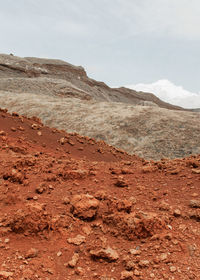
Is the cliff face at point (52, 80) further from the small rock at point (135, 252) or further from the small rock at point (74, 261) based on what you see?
the small rock at point (135, 252)

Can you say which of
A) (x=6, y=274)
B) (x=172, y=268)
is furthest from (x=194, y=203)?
(x=6, y=274)

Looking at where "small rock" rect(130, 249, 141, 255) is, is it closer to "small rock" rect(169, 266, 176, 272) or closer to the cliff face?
"small rock" rect(169, 266, 176, 272)

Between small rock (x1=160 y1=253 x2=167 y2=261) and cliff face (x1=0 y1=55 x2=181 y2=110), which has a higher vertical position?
cliff face (x1=0 y1=55 x2=181 y2=110)

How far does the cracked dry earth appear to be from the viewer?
8.74ft

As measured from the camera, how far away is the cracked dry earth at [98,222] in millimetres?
2664

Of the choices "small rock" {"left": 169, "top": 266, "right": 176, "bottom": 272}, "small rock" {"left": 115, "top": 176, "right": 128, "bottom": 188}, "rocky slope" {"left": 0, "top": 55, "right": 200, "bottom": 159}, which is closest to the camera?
"small rock" {"left": 169, "top": 266, "right": 176, "bottom": 272}

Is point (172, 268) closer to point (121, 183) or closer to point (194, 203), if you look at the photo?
point (194, 203)

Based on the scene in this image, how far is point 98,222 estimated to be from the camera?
3479 millimetres

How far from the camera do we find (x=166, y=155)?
14141 millimetres

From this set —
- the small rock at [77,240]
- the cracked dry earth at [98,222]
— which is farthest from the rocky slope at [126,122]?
the small rock at [77,240]

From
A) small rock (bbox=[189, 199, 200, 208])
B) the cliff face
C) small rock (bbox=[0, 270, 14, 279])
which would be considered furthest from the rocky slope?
small rock (bbox=[0, 270, 14, 279])

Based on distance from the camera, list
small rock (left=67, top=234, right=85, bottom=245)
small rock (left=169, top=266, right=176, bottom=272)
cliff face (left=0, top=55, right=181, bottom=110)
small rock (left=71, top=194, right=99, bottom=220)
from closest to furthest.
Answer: small rock (left=169, top=266, right=176, bottom=272)
small rock (left=67, top=234, right=85, bottom=245)
small rock (left=71, top=194, right=99, bottom=220)
cliff face (left=0, top=55, right=181, bottom=110)

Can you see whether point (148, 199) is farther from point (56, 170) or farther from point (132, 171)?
point (56, 170)

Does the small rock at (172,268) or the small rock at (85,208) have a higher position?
the small rock at (85,208)
